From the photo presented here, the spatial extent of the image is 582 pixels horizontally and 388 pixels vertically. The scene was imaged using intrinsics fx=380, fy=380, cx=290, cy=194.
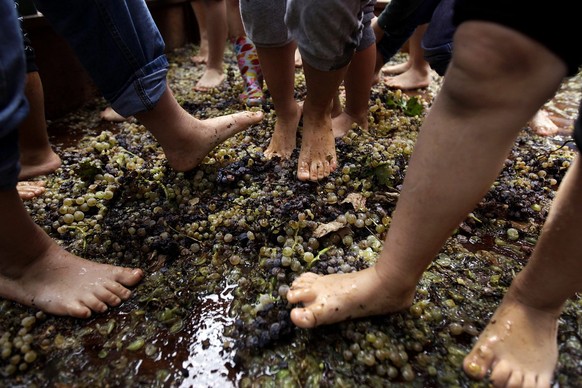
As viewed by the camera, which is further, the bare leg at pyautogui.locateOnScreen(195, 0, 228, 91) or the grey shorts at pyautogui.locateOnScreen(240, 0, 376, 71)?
the bare leg at pyautogui.locateOnScreen(195, 0, 228, 91)

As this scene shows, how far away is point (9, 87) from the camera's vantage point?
1.13 m

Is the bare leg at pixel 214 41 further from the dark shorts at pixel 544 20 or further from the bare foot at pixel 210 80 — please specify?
the dark shorts at pixel 544 20

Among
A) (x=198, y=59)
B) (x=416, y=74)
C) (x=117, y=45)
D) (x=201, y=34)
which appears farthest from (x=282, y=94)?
(x=201, y=34)

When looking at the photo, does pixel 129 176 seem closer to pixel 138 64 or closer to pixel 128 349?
pixel 138 64

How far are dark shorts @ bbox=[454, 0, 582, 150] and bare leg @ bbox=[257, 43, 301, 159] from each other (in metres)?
1.34

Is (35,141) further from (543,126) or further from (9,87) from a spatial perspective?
(543,126)

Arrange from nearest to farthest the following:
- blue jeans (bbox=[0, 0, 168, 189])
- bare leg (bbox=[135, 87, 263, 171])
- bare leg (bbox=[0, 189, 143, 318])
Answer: bare leg (bbox=[0, 189, 143, 318]) < blue jeans (bbox=[0, 0, 168, 189]) < bare leg (bbox=[135, 87, 263, 171])

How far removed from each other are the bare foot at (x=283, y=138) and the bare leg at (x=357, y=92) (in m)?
0.30

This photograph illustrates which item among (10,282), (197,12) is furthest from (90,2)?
(197,12)

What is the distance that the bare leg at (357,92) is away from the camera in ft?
7.57

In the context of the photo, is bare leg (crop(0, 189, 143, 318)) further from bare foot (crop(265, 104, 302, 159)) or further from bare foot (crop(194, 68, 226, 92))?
bare foot (crop(194, 68, 226, 92))

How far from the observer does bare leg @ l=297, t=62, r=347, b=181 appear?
6.50 feet

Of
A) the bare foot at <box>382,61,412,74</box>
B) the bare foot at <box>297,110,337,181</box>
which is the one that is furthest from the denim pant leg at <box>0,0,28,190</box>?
the bare foot at <box>382,61,412,74</box>


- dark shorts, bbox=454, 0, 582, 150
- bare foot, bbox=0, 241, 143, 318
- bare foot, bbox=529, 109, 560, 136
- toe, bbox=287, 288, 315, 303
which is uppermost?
dark shorts, bbox=454, 0, 582, 150
